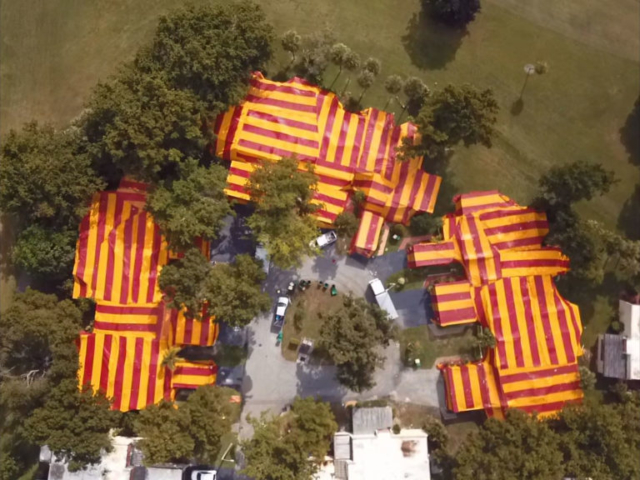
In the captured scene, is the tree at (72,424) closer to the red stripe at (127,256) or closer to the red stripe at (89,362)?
the red stripe at (89,362)

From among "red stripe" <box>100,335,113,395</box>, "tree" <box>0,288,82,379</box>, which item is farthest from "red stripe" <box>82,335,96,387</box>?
"tree" <box>0,288,82,379</box>

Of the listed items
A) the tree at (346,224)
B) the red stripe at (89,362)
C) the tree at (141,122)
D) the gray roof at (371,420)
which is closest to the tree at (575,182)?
the tree at (346,224)

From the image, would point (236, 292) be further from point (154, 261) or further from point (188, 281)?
point (154, 261)

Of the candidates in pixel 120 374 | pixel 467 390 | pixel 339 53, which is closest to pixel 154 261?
pixel 120 374

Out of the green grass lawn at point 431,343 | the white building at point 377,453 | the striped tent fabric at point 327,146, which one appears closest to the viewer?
the white building at point 377,453

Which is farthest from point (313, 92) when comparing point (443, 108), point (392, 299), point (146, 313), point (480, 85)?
point (146, 313)

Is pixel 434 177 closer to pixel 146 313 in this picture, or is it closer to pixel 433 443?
pixel 433 443
